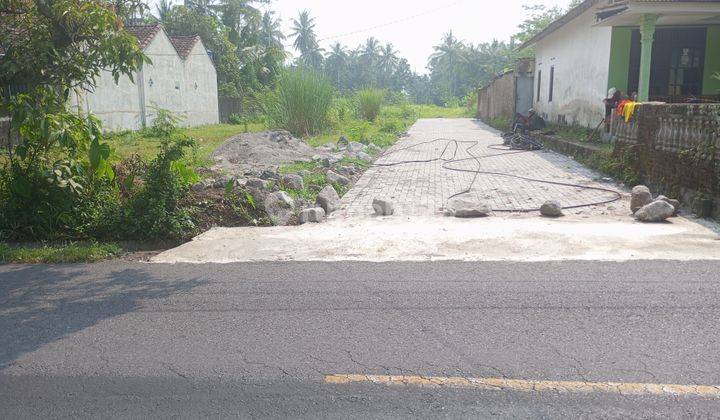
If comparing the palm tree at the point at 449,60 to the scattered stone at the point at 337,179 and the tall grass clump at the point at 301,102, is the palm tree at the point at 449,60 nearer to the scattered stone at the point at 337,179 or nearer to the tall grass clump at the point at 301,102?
the tall grass clump at the point at 301,102

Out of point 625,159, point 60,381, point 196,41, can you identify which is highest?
point 196,41

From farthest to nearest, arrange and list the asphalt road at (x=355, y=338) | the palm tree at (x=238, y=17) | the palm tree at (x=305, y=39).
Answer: the palm tree at (x=305, y=39) → the palm tree at (x=238, y=17) → the asphalt road at (x=355, y=338)

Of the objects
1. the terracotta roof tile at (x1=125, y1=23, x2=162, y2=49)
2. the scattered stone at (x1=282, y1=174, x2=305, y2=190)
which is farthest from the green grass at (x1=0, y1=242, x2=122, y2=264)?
the terracotta roof tile at (x1=125, y1=23, x2=162, y2=49)

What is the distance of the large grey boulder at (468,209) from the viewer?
855 centimetres

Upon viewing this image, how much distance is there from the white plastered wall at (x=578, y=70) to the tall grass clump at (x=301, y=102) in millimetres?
8944

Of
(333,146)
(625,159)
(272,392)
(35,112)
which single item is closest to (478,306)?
(272,392)

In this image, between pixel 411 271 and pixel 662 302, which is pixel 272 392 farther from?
pixel 662 302

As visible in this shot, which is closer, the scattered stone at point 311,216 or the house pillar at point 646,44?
the scattered stone at point 311,216

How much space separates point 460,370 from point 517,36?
4872cm

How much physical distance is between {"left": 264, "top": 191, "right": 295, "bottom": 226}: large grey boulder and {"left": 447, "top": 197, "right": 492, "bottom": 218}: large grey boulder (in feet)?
7.90

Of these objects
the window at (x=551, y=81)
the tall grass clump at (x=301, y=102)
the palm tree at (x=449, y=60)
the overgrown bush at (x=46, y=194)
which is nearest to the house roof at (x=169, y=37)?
the tall grass clump at (x=301, y=102)

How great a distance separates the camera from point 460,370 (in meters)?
3.62

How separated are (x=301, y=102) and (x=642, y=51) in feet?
40.7

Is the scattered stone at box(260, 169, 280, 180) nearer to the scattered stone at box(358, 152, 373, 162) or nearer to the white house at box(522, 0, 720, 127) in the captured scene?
the scattered stone at box(358, 152, 373, 162)
